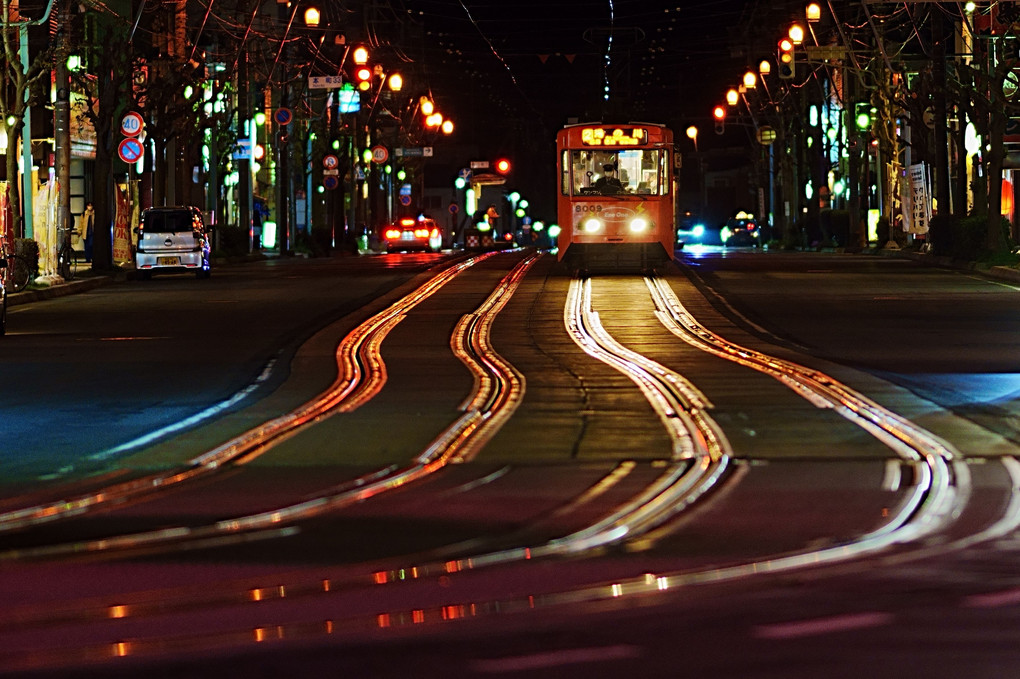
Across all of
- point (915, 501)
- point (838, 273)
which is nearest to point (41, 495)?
point (915, 501)

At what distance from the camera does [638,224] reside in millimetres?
41250

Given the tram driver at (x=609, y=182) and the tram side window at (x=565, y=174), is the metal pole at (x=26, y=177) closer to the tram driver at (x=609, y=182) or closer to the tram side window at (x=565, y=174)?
the tram side window at (x=565, y=174)

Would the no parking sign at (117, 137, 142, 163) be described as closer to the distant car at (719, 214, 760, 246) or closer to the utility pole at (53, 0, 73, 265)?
the utility pole at (53, 0, 73, 265)

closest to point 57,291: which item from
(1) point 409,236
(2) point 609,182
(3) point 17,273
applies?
(3) point 17,273

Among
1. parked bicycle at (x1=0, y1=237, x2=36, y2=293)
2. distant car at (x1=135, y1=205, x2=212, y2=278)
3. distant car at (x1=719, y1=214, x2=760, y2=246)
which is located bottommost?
parked bicycle at (x1=0, y1=237, x2=36, y2=293)

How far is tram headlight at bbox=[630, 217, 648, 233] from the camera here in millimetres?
41188

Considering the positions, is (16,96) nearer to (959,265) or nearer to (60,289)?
(60,289)

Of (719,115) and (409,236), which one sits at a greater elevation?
(719,115)

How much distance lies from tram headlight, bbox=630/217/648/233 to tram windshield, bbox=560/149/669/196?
25.4 inches

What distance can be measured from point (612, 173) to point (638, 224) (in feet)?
4.37

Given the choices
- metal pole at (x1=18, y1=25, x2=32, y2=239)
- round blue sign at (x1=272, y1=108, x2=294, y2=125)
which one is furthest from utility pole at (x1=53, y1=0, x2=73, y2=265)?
round blue sign at (x1=272, y1=108, x2=294, y2=125)

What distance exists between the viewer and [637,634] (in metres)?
6.36

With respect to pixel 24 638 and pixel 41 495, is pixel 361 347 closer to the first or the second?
pixel 41 495

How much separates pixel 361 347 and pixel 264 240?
5780 cm
